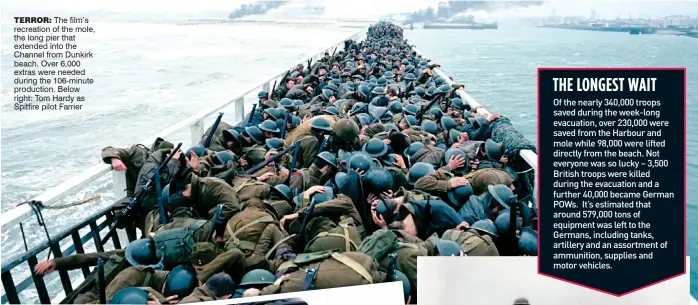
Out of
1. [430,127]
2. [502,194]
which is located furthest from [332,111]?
[502,194]

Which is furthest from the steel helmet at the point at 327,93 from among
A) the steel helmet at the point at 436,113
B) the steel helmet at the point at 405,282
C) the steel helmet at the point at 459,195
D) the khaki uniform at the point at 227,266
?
the steel helmet at the point at 405,282

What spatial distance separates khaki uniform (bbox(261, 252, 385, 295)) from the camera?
2.52 metres

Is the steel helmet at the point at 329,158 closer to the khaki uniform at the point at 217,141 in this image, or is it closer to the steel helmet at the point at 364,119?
the khaki uniform at the point at 217,141

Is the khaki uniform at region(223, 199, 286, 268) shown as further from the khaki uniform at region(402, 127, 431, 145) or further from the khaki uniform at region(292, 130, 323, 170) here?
the khaki uniform at region(402, 127, 431, 145)

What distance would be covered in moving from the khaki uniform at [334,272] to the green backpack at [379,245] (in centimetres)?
11

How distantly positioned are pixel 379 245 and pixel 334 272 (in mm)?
371

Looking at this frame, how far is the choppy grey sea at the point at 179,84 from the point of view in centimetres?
393

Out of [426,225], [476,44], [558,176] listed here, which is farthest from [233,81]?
[558,176]

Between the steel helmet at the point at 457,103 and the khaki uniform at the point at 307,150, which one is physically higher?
the steel helmet at the point at 457,103

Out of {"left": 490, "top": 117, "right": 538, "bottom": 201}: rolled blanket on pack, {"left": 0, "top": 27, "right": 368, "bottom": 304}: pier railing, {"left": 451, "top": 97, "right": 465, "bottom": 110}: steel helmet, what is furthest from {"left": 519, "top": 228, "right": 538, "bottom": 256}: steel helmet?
{"left": 451, "top": 97, "right": 465, "bottom": 110}: steel helmet

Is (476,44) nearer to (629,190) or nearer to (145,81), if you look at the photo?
(629,190)

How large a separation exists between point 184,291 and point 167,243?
0.39 meters

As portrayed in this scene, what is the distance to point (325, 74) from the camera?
33.0 ft

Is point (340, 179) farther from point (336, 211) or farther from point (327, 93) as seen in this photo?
point (327, 93)
